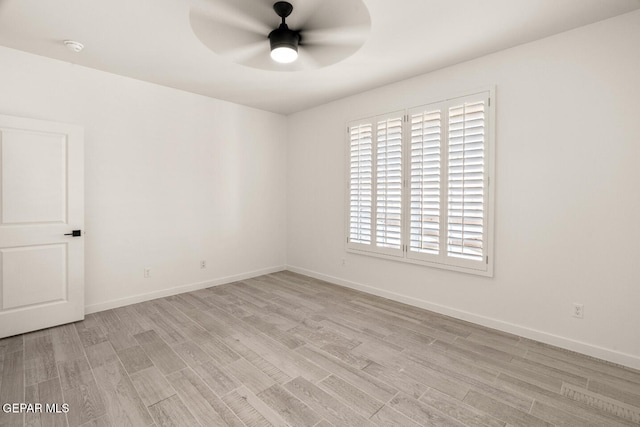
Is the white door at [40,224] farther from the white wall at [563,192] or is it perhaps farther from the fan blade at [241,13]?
the white wall at [563,192]

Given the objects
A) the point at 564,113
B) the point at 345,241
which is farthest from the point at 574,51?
the point at 345,241

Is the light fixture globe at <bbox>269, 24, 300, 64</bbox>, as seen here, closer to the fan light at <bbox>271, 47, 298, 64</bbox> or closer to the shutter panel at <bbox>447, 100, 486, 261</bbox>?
the fan light at <bbox>271, 47, 298, 64</bbox>

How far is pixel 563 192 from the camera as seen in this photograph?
2682 millimetres

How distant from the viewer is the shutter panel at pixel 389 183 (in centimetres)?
379

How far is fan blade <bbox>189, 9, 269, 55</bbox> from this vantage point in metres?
2.47

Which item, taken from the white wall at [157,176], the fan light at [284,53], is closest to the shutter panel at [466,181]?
the fan light at [284,53]

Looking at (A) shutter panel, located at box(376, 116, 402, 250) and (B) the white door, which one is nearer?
(B) the white door

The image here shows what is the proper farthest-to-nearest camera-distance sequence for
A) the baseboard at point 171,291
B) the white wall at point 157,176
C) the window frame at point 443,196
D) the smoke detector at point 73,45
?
the baseboard at point 171,291 → the white wall at point 157,176 → the window frame at point 443,196 → the smoke detector at point 73,45

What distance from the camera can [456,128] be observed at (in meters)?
3.23

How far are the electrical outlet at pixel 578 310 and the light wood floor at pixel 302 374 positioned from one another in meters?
0.35

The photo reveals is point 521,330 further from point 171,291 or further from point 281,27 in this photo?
point 171,291

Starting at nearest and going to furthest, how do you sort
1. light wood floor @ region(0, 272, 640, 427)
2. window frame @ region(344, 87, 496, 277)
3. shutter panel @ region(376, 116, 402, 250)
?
light wood floor @ region(0, 272, 640, 427), window frame @ region(344, 87, 496, 277), shutter panel @ region(376, 116, 402, 250)

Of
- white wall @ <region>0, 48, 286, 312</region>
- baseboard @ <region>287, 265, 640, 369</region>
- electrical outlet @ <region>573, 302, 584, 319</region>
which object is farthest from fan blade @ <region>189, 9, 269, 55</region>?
electrical outlet @ <region>573, 302, 584, 319</region>

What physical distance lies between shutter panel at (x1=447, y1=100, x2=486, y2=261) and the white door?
3.96 m
